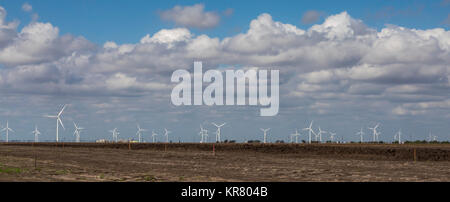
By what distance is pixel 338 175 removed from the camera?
44.8 meters
